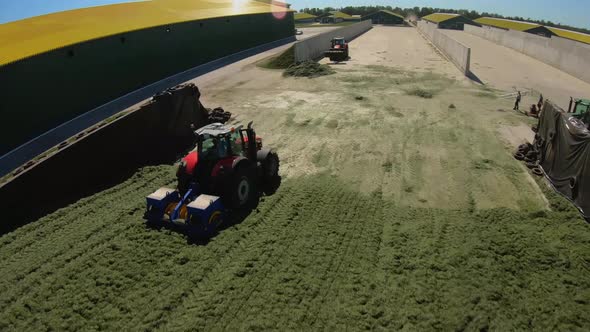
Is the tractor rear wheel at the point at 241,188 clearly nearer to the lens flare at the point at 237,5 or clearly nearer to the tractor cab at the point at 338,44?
the tractor cab at the point at 338,44

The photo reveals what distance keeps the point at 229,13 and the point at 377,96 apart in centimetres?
2157

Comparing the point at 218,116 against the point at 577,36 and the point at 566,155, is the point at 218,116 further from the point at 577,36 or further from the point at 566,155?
the point at 577,36

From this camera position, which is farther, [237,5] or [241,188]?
[237,5]

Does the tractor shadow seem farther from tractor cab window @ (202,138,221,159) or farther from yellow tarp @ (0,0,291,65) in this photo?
yellow tarp @ (0,0,291,65)

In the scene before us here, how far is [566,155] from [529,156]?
2064mm

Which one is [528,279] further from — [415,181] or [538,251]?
[415,181]

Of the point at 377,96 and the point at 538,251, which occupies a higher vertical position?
the point at 377,96

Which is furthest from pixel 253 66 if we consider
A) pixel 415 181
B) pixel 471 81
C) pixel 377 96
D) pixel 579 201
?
pixel 579 201

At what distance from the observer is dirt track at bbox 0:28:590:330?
6141mm

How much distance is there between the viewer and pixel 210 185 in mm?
8891

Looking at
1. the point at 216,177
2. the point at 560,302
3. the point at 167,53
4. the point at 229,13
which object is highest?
the point at 229,13

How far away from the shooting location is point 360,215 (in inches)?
363

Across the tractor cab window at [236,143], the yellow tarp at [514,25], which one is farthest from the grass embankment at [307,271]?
the yellow tarp at [514,25]

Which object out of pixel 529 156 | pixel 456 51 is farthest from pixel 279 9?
pixel 529 156
